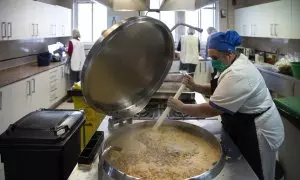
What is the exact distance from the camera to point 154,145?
5.00 feet

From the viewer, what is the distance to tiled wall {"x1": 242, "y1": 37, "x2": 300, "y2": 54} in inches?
181

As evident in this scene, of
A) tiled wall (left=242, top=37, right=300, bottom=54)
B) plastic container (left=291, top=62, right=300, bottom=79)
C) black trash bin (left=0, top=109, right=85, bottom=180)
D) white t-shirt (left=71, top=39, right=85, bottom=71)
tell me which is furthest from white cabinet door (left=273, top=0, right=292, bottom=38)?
black trash bin (left=0, top=109, right=85, bottom=180)

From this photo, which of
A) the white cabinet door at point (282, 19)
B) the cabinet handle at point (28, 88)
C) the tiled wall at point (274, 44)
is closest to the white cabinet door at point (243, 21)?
the tiled wall at point (274, 44)

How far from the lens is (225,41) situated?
1.59 metres

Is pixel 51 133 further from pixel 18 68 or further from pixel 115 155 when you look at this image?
pixel 18 68

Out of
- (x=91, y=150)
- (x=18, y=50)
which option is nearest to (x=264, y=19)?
(x=18, y=50)

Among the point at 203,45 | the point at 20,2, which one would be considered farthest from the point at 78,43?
the point at 203,45

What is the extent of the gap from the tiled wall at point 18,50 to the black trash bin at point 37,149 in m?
3.24

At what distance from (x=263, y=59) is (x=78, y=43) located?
373cm

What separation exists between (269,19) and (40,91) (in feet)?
13.2

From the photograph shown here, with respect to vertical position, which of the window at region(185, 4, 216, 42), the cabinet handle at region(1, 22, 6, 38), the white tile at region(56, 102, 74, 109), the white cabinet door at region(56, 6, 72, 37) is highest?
the window at region(185, 4, 216, 42)

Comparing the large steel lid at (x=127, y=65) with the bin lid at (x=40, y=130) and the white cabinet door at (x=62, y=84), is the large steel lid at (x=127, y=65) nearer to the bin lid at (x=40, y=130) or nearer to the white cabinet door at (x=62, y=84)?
the bin lid at (x=40, y=130)

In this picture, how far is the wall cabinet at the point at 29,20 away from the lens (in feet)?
12.0

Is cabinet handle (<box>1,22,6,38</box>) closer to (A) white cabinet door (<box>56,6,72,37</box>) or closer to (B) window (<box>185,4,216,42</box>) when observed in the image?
(A) white cabinet door (<box>56,6,72,37</box>)
